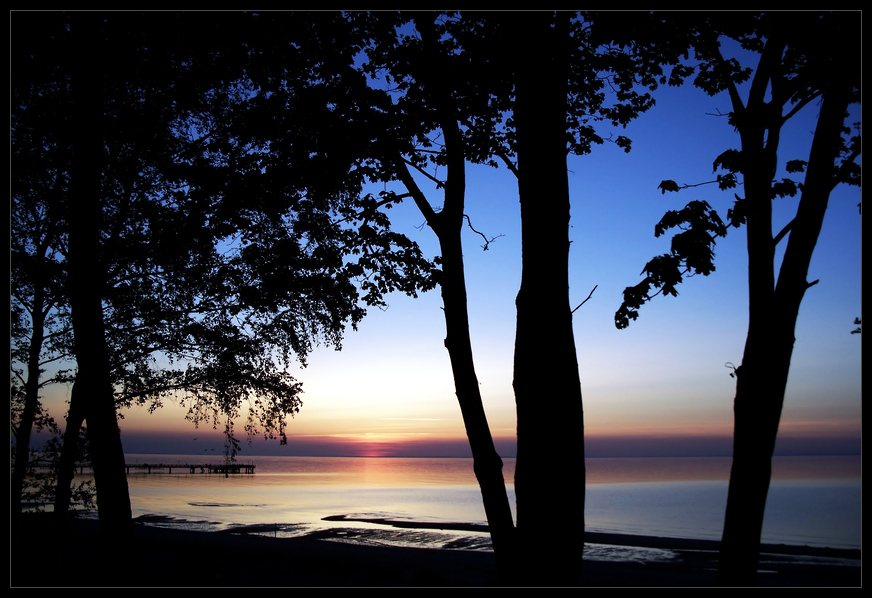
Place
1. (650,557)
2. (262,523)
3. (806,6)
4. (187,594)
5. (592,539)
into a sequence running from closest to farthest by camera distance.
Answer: (806,6) < (187,594) < (650,557) < (592,539) < (262,523)

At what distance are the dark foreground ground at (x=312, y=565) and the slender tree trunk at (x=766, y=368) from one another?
1.97 metres

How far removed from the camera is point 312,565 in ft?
54.1

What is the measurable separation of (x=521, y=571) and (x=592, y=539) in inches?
1144

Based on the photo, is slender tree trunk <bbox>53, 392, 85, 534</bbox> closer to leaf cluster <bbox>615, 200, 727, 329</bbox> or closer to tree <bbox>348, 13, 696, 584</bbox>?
tree <bbox>348, 13, 696, 584</bbox>

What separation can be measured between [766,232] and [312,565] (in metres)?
15.7

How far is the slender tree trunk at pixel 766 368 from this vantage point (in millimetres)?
5191

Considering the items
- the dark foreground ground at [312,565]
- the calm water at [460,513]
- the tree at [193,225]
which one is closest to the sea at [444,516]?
the calm water at [460,513]

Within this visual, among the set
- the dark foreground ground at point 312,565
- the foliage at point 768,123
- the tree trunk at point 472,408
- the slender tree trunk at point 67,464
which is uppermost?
the foliage at point 768,123

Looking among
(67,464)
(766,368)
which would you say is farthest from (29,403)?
(766,368)

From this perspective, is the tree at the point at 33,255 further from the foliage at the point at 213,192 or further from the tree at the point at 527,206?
the tree at the point at 527,206

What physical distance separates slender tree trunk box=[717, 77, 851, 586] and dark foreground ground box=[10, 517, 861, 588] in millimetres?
1969

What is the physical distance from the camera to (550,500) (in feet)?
17.2

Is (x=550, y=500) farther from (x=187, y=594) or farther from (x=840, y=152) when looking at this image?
(x=840, y=152)

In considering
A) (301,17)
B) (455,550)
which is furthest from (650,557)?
(301,17)
